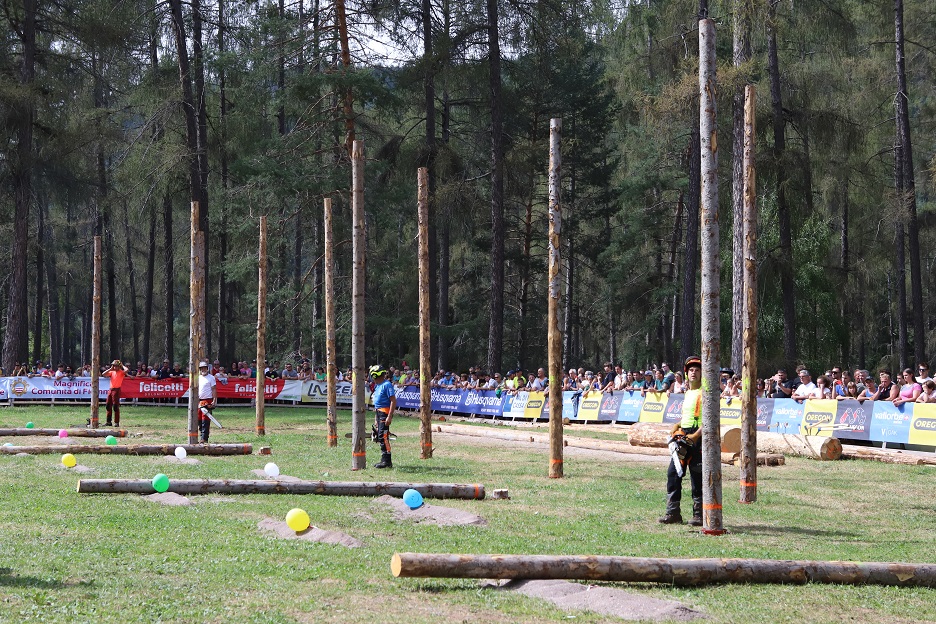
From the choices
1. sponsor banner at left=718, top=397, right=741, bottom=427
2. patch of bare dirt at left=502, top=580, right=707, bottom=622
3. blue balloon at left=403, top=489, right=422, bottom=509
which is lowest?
patch of bare dirt at left=502, top=580, right=707, bottom=622

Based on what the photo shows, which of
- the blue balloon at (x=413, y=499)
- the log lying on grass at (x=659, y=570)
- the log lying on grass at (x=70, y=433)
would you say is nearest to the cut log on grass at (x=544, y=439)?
the log lying on grass at (x=70, y=433)

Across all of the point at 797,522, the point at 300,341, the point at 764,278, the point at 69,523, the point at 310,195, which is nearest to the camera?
the point at 69,523

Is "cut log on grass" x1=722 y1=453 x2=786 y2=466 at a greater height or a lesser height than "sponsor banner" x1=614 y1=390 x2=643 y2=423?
lesser

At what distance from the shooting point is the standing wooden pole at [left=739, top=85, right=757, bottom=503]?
1324 centimetres

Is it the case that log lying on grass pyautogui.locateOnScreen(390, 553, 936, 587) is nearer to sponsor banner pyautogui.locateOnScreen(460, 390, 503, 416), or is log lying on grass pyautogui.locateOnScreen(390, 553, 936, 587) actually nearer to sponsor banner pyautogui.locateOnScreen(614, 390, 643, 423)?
sponsor banner pyautogui.locateOnScreen(614, 390, 643, 423)

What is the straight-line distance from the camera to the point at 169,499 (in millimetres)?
12289

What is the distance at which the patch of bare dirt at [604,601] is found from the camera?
22.5 feet

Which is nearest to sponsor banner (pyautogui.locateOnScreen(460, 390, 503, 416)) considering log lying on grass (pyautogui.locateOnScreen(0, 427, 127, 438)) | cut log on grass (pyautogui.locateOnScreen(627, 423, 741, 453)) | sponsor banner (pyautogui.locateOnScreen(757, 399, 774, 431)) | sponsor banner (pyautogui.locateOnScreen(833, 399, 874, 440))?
cut log on grass (pyautogui.locateOnScreen(627, 423, 741, 453))

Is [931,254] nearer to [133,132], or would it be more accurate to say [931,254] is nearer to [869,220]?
[869,220]

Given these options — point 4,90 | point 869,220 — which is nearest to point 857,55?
point 869,220

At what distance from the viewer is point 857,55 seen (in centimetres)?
3834

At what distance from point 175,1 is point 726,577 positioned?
1417 inches

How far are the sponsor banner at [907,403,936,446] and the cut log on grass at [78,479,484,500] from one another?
33.9ft

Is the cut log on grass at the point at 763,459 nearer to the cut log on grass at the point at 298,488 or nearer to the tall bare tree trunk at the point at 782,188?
the cut log on grass at the point at 298,488
